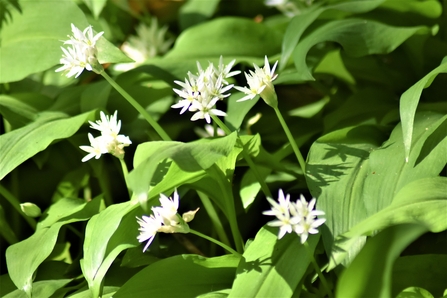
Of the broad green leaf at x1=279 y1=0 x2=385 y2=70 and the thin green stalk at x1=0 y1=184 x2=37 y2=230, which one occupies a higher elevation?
the broad green leaf at x1=279 y1=0 x2=385 y2=70

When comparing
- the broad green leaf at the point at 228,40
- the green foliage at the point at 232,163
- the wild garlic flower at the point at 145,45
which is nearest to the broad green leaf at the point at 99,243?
the green foliage at the point at 232,163

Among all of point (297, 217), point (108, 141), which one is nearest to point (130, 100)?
point (108, 141)

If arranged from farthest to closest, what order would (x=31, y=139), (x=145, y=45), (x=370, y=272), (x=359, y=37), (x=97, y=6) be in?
(x=145, y=45) → (x=97, y=6) → (x=359, y=37) → (x=31, y=139) → (x=370, y=272)

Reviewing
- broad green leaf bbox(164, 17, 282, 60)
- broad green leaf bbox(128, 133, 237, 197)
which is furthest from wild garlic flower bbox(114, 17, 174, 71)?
broad green leaf bbox(128, 133, 237, 197)

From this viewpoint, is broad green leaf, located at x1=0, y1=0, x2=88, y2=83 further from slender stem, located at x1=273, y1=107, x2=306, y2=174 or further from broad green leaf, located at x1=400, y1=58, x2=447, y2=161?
broad green leaf, located at x1=400, y1=58, x2=447, y2=161

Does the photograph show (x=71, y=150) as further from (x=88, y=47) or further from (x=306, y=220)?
(x=306, y=220)

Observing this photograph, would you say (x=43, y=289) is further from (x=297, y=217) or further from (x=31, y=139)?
(x=297, y=217)

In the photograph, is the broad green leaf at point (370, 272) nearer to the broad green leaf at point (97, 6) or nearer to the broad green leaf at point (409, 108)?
the broad green leaf at point (409, 108)
